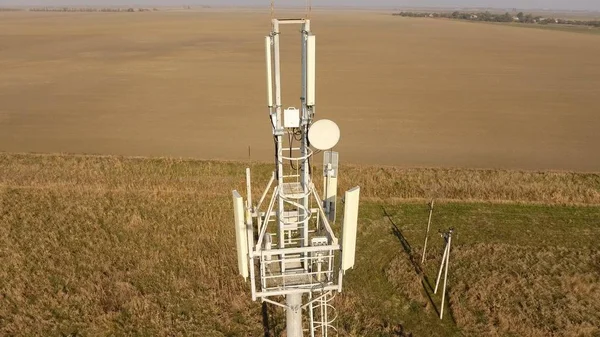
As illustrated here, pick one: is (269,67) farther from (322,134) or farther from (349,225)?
(349,225)

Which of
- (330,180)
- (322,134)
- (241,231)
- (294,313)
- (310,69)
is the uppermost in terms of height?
(310,69)

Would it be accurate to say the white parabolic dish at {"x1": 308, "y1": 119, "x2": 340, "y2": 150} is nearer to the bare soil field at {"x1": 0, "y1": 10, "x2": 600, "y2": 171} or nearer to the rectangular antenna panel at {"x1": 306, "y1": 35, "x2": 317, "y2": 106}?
the rectangular antenna panel at {"x1": 306, "y1": 35, "x2": 317, "y2": 106}

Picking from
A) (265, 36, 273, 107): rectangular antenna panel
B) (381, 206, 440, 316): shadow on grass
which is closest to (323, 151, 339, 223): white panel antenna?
(265, 36, 273, 107): rectangular antenna panel

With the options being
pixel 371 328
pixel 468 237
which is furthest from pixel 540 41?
pixel 371 328

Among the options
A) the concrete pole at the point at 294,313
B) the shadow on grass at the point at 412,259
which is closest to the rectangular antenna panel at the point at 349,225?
the concrete pole at the point at 294,313

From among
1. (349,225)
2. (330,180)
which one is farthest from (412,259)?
(349,225)

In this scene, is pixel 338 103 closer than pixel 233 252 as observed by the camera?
No
